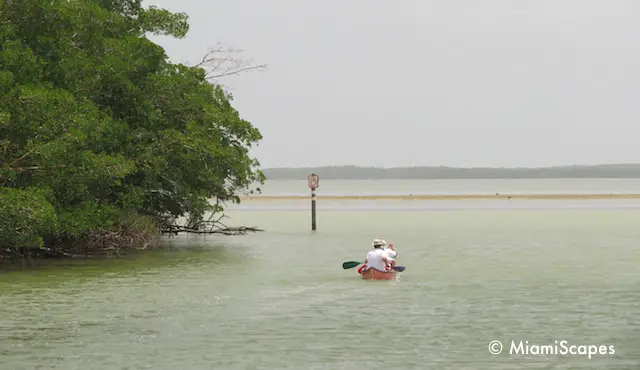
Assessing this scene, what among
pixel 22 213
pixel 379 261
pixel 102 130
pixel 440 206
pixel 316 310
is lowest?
pixel 440 206

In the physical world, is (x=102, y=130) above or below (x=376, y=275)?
above

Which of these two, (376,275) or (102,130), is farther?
(102,130)

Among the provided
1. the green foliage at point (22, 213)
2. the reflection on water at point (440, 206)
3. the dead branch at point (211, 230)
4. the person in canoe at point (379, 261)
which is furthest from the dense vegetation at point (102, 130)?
the reflection on water at point (440, 206)

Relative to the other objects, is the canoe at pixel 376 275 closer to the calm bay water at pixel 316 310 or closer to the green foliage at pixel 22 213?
the calm bay water at pixel 316 310

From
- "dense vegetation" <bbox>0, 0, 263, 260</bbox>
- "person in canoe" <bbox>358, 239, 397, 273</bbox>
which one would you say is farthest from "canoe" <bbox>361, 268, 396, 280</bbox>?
"dense vegetation" <bbox>0, 0, 263, 260</bbox>

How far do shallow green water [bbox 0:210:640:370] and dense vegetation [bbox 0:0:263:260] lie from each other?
61.9 inches

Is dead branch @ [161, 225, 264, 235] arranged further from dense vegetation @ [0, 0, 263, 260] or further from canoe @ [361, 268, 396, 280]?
canoe @ [361, 268, 396, 280]

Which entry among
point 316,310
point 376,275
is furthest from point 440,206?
point 316,310

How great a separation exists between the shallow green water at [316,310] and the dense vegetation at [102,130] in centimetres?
157

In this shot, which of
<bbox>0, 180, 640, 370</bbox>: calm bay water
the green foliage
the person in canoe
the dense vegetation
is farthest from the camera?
the dense vegetation

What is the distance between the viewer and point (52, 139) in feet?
84.9

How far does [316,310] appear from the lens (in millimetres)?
18938

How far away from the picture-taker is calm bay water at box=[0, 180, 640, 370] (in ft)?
46.0

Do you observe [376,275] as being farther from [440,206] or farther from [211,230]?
[440,206]
